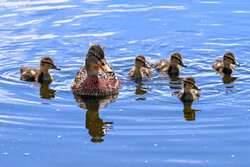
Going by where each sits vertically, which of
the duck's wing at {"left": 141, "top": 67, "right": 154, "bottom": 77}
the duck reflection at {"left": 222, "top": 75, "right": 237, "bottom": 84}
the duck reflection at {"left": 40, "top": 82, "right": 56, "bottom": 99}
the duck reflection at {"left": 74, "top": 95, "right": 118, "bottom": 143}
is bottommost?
the duck reflection at {"left": 74, "top": 95, "right": 118, "bottom": 143}

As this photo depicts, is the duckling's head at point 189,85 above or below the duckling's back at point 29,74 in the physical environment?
below

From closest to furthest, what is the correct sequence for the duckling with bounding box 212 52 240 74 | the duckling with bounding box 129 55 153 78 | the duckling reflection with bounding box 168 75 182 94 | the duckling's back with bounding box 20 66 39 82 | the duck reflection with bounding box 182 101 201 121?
1. the duck reflection with bounding box 182 101 201 121
2. the duckling reflection with bounding box 168 75 182 94
3. the duckling's back with bounding box 20 66 39 82
4. the duckling with bounding box 129 55 153 78
5. the duckling with bounding box 212 52 240 74

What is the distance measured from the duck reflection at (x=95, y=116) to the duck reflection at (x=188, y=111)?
964mm

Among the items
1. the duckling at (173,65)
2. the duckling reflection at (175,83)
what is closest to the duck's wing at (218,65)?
the duckling at (173,65)

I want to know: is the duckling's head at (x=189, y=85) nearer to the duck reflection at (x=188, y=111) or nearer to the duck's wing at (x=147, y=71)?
the duck reflection at (x=188, y=111)

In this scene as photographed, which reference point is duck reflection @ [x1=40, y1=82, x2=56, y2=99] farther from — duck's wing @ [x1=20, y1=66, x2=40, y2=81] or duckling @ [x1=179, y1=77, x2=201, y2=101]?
duckling @ [x1=179, y1=77, x2=201, y2=101]

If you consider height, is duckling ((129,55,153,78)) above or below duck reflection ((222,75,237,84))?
above

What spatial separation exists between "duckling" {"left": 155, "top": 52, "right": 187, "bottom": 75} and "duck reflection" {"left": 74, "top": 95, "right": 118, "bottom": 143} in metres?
1.70

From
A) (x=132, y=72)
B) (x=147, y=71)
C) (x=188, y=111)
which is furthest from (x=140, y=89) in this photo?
(x=188, y=111)

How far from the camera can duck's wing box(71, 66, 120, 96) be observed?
23.9ft

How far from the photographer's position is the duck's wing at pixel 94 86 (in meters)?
7.29

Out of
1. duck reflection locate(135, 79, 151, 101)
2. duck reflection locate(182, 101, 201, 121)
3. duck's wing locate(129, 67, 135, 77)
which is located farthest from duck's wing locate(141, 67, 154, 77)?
duck reflection locate(182, 101, 201, 121)

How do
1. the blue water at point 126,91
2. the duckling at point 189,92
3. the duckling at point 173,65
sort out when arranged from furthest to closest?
the duckling at point 173,65, the duckling at point 189,92, the blue water at point 126,91

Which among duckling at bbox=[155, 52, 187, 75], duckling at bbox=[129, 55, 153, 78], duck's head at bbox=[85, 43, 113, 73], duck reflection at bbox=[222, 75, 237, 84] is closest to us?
duck's head at bbox=[85, 43, 113, 73]
